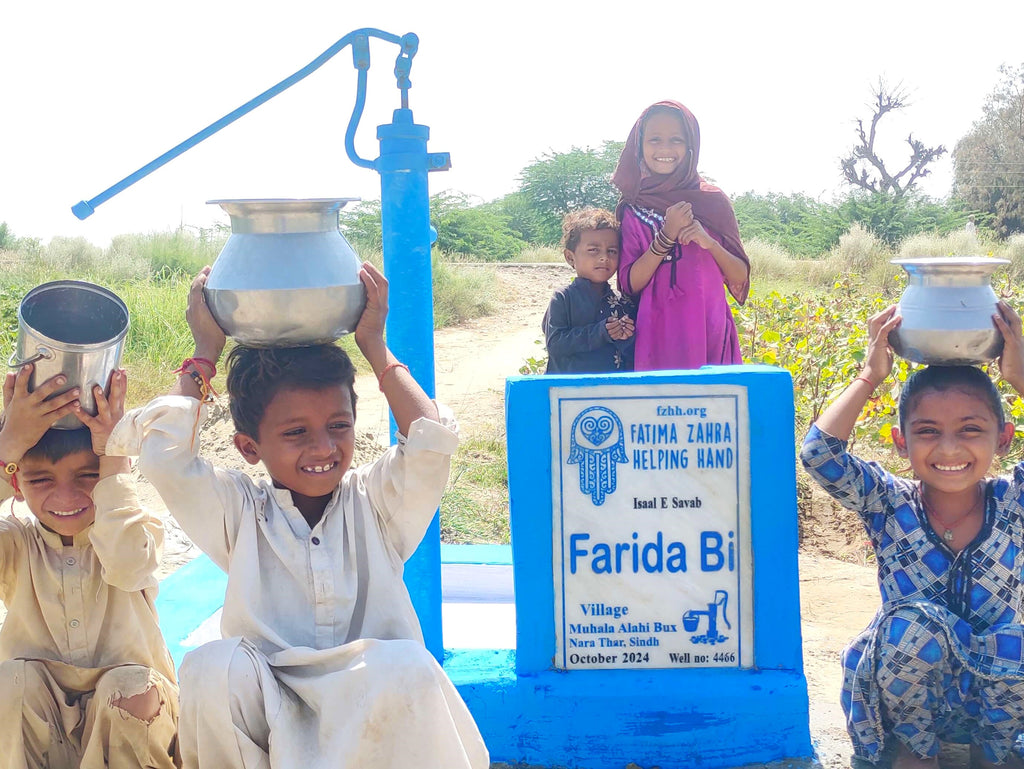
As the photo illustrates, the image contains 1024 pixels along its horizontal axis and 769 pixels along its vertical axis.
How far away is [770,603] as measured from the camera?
2.77 m

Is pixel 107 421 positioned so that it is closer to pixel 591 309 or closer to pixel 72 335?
pixel 72 335

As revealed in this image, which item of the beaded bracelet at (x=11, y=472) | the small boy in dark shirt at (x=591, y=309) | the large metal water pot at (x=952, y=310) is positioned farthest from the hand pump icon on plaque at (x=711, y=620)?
the beaded bracelet at (x=11, y=472)

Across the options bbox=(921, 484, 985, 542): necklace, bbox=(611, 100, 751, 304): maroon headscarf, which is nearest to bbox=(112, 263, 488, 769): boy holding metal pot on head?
bbox=(921, 484, 985, 542): necklace

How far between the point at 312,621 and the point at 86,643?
25.9 inches

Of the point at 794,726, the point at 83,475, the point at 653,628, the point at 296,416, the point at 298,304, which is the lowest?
the point at 794,726

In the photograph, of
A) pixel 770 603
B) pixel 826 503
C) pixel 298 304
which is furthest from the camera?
pixel 826 503

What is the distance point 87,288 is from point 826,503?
13.3 feet

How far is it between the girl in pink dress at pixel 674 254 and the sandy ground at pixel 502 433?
114 centimetres

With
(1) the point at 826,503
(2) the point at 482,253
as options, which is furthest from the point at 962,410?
(2) the point at 482,253

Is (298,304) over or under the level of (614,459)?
over

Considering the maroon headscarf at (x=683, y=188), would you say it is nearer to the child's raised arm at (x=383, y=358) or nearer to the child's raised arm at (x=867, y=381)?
the child's raised arm at (x=867, y=381)

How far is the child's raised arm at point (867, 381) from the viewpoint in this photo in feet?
8.64

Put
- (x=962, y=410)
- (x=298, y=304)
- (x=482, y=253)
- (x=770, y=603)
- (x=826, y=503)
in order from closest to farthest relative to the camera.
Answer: (x=298, y=304) < (x=962, y=410) < (x=770, y=603) < (x=826, y=503) < (x=482, y=253)

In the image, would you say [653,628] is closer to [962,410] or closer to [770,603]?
[770,603]
